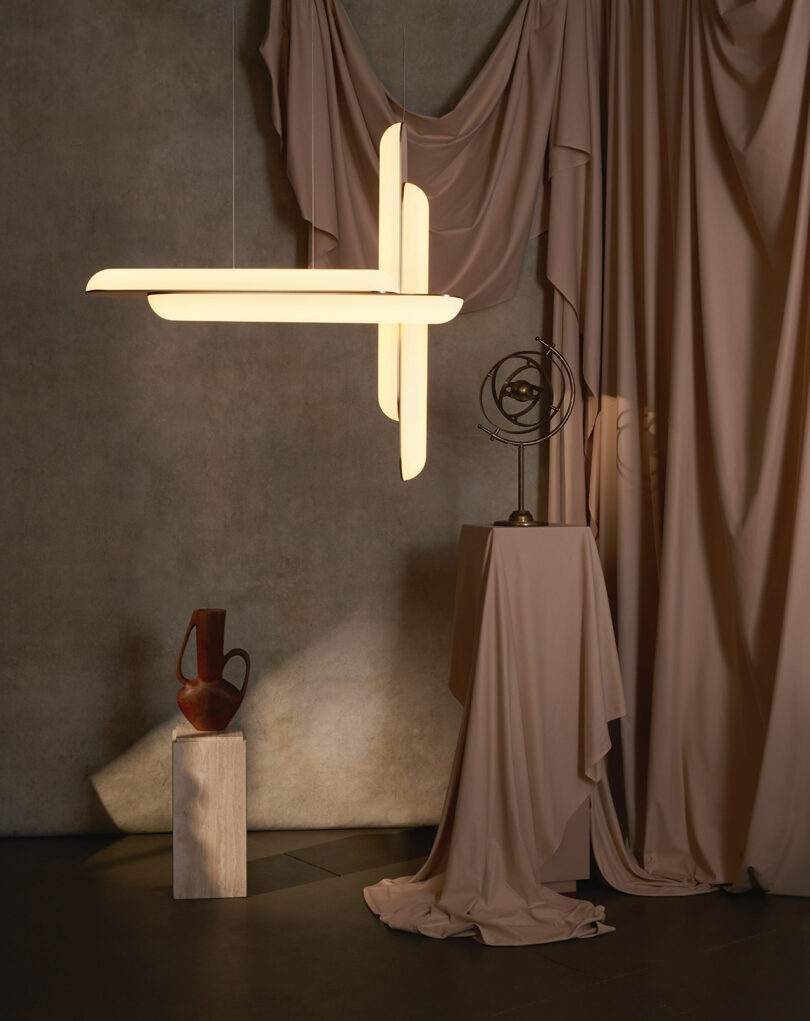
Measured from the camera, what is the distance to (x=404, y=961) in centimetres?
276

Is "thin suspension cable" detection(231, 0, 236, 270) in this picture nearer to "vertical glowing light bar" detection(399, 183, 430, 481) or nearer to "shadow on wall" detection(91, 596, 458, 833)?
"shadow on wall" detection(91, 596, 458, 833)

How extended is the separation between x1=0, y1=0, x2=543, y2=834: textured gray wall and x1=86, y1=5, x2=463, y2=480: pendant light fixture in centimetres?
179

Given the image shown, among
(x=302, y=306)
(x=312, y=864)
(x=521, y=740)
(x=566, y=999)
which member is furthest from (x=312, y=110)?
(x=566, y=999)

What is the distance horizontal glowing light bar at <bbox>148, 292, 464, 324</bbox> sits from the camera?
71.7 inches

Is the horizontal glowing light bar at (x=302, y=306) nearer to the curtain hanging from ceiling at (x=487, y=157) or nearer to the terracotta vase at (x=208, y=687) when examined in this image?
the terracotta vase at (x=208, y=687)

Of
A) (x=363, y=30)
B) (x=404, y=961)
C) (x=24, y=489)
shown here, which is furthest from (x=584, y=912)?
(x=363, y=30)

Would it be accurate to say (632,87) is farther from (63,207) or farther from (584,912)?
(584,912)

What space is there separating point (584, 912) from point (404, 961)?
58 centimetres

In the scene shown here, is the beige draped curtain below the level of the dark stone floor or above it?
above

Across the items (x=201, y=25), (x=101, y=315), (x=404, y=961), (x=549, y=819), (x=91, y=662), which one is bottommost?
(x=404, y=961)

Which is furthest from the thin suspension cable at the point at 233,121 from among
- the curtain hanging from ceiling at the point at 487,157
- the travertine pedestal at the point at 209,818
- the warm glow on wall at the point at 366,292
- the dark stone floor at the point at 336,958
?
the dark stone floor at the point at 336,958

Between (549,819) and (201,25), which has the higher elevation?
(201,25)

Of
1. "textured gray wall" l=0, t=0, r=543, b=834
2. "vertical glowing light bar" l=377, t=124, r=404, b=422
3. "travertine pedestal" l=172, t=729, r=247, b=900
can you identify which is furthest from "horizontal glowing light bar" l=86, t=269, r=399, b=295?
"textured gray wall" l=0, t=0, r=543, b=834

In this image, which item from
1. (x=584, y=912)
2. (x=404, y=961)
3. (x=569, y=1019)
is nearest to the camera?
(x=569, y=1019)
